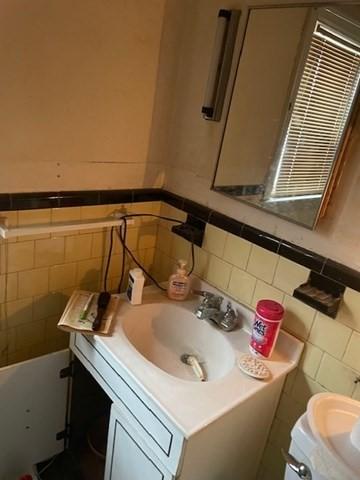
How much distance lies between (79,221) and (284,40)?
0.87 metres

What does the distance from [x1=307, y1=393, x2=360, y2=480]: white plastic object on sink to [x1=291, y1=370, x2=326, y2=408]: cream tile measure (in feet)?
0.63

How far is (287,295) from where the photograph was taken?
3.83 feet

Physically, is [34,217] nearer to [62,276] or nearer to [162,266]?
[62,276]

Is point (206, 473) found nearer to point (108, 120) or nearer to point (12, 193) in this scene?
point (12, 193)

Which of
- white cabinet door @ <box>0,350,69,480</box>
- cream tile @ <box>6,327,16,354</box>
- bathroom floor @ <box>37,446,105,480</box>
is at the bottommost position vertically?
bathroom floor @ <box>37,446,105,480</box>

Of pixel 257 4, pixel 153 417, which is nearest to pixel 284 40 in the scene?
pixel 257 4

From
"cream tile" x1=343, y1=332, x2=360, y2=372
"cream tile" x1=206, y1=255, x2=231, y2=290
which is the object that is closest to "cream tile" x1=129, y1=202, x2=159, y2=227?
"cream tile" x1=206, y1=255, x2=231, y2=290

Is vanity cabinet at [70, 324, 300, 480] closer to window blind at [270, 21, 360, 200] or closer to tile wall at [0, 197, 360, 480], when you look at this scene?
tile wall at [0, 197, 360, 480]

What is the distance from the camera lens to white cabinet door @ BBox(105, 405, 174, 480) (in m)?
1.00

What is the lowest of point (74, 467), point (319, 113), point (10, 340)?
point (74, 467)

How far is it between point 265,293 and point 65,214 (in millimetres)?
727

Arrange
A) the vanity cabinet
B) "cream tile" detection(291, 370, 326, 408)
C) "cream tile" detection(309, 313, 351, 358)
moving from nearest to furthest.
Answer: the vanity cabinet
"cream tile" detection(309, 313, 351, 358)
"cream tile" detection(291, 370, 326, 408)

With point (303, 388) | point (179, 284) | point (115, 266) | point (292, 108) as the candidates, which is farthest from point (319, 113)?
point (115, 266)

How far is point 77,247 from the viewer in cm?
137
